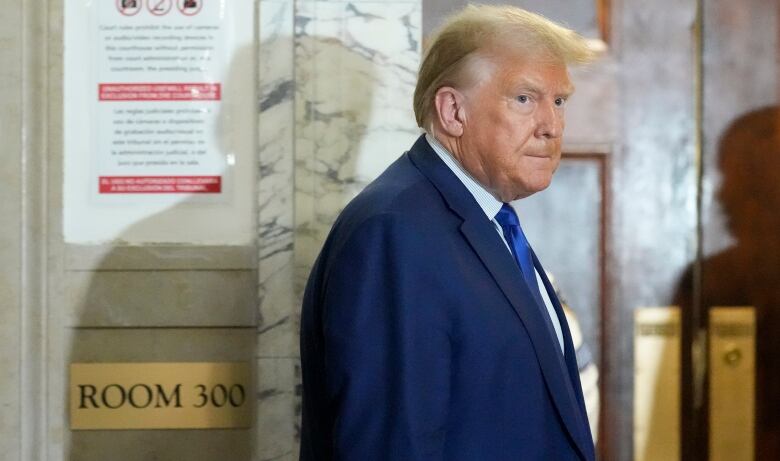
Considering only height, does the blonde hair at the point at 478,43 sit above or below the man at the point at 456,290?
above

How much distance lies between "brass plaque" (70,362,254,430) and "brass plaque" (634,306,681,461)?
3.53 feet

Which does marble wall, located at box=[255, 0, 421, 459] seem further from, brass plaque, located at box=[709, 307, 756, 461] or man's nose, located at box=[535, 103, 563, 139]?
brass plaque, located at box=[709, 307, 756, 461]

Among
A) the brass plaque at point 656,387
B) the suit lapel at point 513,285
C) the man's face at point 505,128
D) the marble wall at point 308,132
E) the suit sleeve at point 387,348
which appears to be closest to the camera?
the suit sleeve at point 387,348

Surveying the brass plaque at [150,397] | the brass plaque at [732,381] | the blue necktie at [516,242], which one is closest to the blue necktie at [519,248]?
the blue necktie at [516,242]

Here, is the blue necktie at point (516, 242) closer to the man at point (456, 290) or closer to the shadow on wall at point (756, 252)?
the man at point (456, 290)

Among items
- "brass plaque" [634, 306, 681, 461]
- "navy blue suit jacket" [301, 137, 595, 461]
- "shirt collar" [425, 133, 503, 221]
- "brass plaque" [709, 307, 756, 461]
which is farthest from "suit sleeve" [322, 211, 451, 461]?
"brass plaque" [709, 307, 756, 461]

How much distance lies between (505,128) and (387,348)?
0.45 m

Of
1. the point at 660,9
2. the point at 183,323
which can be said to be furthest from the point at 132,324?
the point at 660,9

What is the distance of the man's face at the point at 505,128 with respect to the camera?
1.76m

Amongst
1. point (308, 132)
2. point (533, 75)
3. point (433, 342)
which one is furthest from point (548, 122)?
point (308, 132)

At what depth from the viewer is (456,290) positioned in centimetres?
158

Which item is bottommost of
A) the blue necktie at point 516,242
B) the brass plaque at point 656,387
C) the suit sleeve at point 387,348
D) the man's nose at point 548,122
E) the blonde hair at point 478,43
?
the brass plaque at point 656,387

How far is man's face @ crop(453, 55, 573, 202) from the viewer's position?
176 centimetres

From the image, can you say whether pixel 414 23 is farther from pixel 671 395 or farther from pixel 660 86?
pixel 671 395
